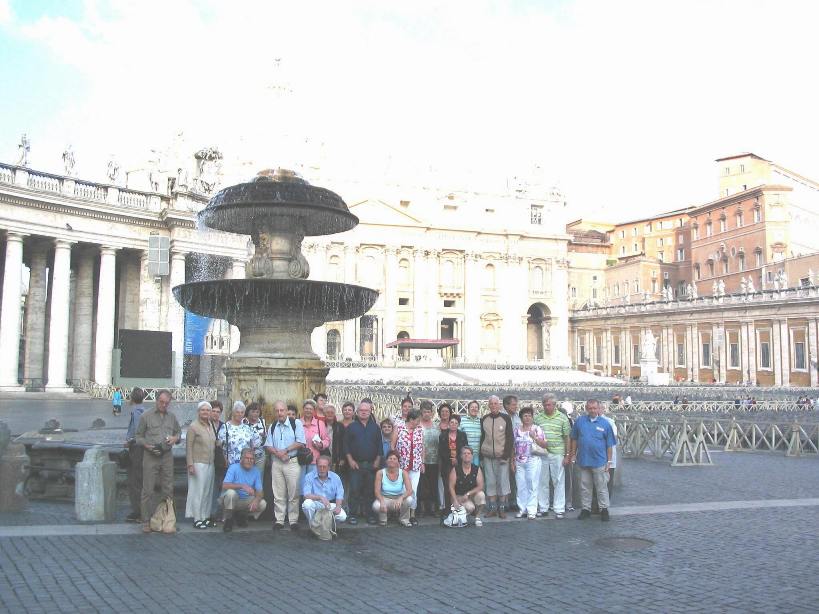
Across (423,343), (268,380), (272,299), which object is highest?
(423,343)

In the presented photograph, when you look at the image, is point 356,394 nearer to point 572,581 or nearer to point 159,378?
point 159,378

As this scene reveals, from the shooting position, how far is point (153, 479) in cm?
842

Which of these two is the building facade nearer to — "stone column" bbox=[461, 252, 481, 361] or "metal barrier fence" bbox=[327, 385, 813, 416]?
"metal barrier fence" bbox=[327, 385, 813, 416]

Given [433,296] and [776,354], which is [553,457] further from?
[433,296]

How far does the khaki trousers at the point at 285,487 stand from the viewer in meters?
8.66

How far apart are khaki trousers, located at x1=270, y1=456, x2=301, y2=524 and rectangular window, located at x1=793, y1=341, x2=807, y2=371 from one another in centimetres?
4576

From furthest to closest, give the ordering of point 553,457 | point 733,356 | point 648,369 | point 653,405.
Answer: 1. point 648,369
2. point 733,356
3. point 653,405
4. point 553,457

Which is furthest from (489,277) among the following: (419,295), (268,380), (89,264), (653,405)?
(268,380)

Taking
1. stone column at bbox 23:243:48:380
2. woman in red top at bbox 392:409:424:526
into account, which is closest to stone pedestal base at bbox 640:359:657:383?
stone column at bbox 23:243:48:380

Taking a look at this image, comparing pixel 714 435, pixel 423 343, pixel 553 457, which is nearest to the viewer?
pixel 553 457

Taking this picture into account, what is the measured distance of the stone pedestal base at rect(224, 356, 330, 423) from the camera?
34.3 feet

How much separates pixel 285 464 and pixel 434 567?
7.79 ft

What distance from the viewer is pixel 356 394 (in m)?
25.8

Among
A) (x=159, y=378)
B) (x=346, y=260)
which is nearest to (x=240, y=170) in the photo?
(x=346, y=260)
